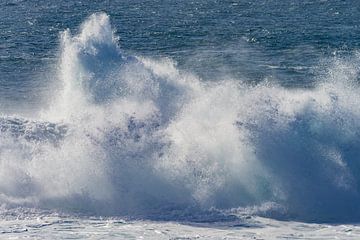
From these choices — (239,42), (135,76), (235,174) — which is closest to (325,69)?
(239,42)

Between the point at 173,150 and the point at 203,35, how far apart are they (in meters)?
20.7

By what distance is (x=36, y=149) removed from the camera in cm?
3550

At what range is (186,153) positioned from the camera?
115 ft

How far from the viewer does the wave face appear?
33000 mm

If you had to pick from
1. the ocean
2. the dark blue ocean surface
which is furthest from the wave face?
the dark blue ocean surface

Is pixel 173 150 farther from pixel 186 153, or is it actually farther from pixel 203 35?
pixel 203 35

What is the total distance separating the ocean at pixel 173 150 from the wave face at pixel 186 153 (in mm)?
56

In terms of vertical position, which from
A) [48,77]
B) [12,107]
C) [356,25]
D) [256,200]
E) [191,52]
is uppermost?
[356,25]

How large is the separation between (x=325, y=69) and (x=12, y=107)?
662 inches

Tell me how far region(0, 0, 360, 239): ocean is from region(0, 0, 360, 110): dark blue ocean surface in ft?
1.02

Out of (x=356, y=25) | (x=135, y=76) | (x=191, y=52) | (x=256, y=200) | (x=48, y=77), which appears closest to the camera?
(x=256, y=200)

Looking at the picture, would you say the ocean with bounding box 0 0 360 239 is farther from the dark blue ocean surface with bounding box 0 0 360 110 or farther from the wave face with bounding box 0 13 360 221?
the dark blue ocean surface with bounding box 0 0 360 110

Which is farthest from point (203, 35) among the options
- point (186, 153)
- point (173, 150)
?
point (186, 153)

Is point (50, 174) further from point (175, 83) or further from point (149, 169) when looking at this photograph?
point (175, 83)
